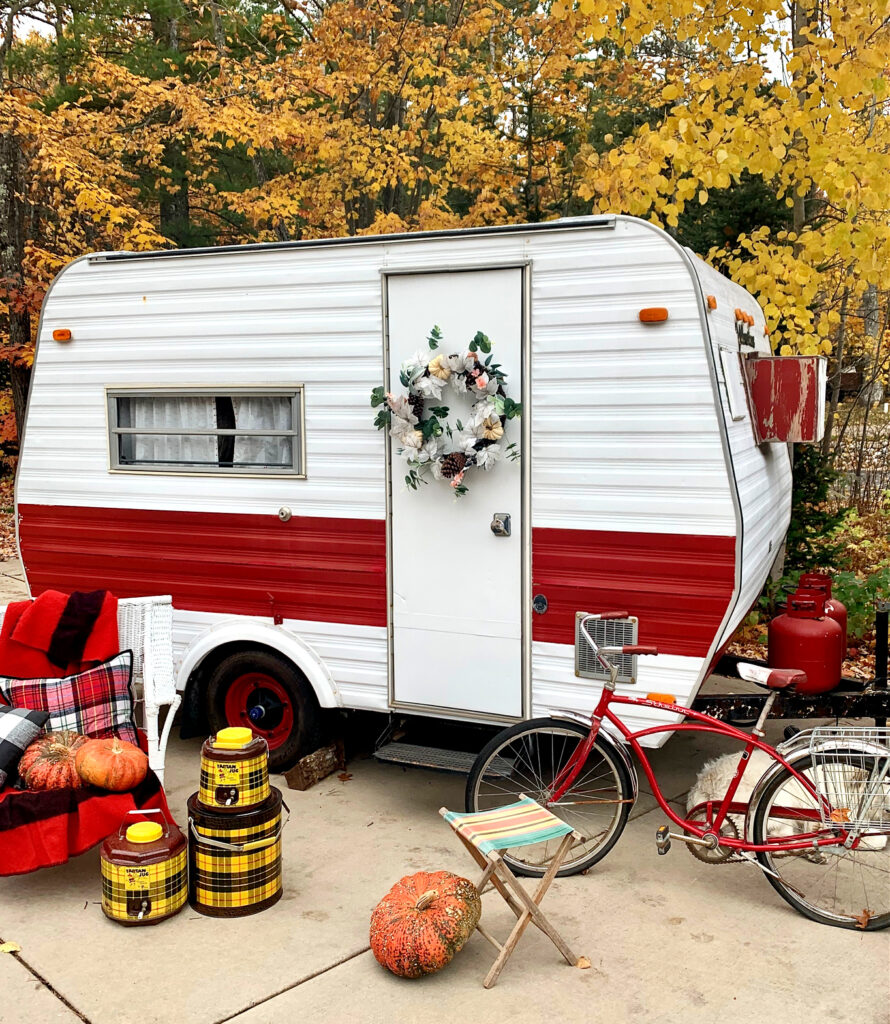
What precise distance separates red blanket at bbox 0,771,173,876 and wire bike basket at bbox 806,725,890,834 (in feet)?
9.09

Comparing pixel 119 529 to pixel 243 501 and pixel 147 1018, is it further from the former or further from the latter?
pixel 147 1018

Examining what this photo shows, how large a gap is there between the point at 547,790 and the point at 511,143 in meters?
8.57

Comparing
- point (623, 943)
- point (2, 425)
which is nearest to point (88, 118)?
point (2, 425)

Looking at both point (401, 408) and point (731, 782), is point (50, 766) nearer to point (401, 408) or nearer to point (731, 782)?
point (401, 408)

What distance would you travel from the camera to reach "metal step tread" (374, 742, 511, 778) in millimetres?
4707

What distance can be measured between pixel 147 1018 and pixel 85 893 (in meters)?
1.04

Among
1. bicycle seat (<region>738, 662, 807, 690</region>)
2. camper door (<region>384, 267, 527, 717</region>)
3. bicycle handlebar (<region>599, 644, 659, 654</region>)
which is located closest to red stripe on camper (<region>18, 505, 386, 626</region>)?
camper door (<region>384, 267, 527, 717</region>)

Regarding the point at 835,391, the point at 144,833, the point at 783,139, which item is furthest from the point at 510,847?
the point at 835,391

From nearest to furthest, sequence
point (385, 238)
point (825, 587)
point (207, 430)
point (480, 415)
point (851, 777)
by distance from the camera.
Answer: point (851, 777)
point (480, 415)
point (385, 238)
point (825, 587)
point (207, 430)

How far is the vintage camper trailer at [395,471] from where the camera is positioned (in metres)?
4.39

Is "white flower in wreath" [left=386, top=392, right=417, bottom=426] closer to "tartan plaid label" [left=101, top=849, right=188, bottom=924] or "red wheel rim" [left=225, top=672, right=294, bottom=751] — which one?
"red wheel rim" [left=225, top=672, right=294, bottom=751]

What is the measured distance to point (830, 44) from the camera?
6320 millimetres

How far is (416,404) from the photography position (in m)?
4.72

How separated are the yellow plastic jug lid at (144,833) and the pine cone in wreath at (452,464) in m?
1.98
